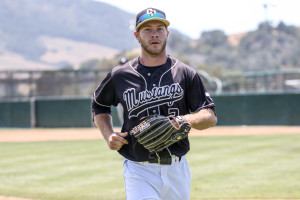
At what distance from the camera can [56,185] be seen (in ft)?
29.6

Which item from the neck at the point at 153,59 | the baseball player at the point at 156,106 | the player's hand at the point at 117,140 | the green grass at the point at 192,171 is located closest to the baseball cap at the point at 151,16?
the baseball player at the point at 156,106

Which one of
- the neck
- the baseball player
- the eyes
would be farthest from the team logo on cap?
the neck

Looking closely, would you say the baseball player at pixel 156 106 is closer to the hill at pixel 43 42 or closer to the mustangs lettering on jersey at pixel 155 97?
the mustangs lettering on jersey at pixel 155 97

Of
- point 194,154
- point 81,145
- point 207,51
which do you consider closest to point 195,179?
point 194,154

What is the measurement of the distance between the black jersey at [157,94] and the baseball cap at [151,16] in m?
0.32

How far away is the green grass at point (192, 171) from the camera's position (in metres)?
8.18

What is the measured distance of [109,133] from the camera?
417 centimetres

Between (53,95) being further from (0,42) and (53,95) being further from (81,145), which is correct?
(0,42)

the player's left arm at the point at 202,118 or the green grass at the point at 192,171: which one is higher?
the player's left arm at the point at 202,118

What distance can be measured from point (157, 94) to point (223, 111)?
62.6 ft

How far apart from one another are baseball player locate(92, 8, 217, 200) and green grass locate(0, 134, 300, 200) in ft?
12.8

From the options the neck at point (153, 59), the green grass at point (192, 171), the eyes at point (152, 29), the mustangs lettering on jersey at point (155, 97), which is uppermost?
the eyes at point (152, 29)

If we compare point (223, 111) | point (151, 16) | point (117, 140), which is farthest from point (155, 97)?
point (223, 111)

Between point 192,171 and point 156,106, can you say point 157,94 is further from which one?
point 192,171
